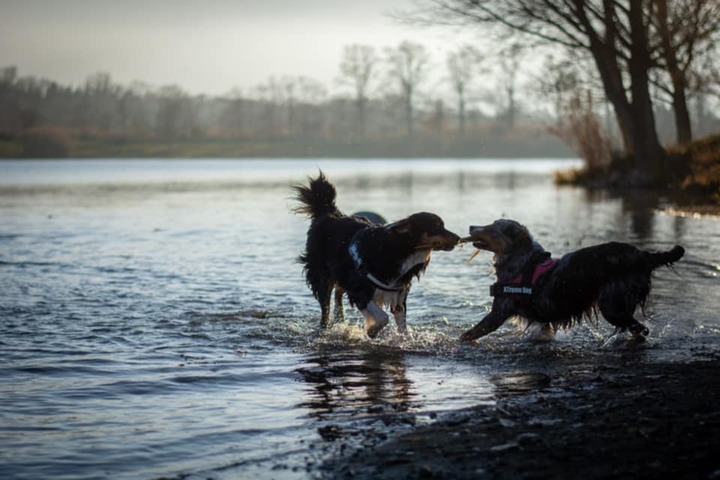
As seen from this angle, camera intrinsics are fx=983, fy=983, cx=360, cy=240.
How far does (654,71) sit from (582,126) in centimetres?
317

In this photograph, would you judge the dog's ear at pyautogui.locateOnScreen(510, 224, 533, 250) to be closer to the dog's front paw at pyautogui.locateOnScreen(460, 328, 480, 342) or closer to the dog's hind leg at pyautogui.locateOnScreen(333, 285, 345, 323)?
the dog's front paw at pyautogui.locateOnScreen(460, 328, 480, 342)

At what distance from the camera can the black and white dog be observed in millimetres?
8945

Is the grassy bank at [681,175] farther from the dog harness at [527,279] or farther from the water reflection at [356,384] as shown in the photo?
the water reflection at [356,384]

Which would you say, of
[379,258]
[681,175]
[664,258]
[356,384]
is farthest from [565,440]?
[681,175]

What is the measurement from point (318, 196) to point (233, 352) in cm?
230

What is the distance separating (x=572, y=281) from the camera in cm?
864

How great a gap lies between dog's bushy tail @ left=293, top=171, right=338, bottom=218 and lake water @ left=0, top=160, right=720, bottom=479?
1176mm

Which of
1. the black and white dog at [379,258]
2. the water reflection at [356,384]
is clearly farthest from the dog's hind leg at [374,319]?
the water reflection at [356,384]

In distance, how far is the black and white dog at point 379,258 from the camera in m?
8.95

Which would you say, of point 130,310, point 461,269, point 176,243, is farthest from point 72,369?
point 176,243

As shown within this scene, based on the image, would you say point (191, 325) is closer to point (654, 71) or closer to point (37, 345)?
point (37, 345)

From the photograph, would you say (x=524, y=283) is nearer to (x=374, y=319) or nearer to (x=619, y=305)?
(x=619, y=305)

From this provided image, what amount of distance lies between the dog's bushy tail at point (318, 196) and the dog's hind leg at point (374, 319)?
1.55 meters

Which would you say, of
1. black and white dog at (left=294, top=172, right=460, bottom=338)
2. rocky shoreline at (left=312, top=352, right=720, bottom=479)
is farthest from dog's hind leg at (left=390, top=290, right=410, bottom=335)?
rocky shoreline at (left=312, top=352, right=720, bottom=479)
